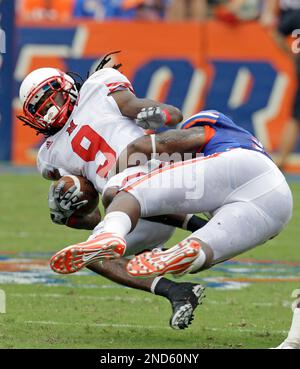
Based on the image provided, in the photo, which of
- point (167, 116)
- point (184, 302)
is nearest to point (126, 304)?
point (184, 302)

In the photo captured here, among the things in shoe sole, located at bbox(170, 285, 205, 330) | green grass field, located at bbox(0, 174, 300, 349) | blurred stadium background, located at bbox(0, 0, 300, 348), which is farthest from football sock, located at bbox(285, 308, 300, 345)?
blurred stadium background, located at bbox(0, 0, 300, 348)

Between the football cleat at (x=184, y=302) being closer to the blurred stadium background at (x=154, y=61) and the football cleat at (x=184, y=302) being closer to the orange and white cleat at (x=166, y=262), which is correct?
the orange and white cleat at (x=166, y=262)

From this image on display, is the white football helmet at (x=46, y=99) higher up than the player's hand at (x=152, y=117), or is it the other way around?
the player's hand at (x=152, y=117)

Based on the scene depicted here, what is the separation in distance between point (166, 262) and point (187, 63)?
28.2 feet

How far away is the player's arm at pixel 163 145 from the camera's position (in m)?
5.07

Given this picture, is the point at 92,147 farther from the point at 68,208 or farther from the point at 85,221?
the point at 85,221

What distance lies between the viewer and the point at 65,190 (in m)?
5.34

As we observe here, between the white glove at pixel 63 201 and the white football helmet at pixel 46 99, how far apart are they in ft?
1.09

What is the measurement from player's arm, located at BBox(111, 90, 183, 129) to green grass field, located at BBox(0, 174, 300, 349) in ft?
3.39

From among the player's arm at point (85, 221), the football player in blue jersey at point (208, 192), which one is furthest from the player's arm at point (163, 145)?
the player's arm at point (85, 221)

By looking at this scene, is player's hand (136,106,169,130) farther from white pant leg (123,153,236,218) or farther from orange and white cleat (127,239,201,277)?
orange and white cleat (127,239,201,277)

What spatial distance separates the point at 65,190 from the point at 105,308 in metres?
1.09
